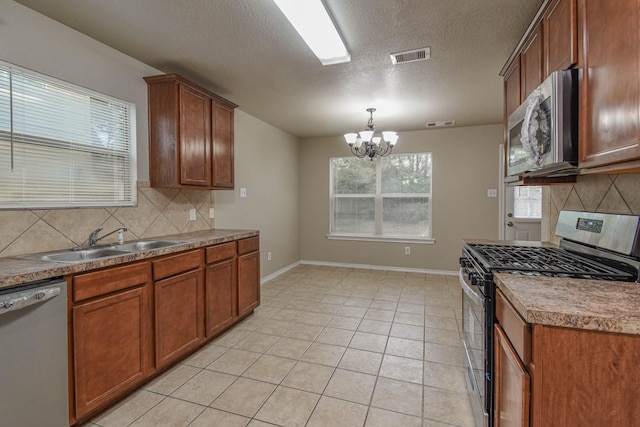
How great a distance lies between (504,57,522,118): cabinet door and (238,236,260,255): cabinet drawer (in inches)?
102

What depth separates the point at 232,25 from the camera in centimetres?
205

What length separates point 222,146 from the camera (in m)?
3.17

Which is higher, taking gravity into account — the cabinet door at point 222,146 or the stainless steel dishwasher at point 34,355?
the cabinet door at point 222,146

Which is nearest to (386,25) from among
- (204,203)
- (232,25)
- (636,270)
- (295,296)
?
(232,25)

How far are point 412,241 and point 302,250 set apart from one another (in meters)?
2.05

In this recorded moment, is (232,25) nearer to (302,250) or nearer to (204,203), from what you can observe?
(204,203)

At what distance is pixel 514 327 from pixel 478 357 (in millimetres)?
633

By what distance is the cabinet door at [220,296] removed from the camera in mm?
2578

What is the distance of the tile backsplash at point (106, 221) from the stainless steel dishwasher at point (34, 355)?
2.14ft

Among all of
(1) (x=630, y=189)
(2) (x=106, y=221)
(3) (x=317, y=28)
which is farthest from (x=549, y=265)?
(2) (x=106, y=221)

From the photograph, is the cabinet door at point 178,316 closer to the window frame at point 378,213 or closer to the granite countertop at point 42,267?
the granite countertop at point 42,267

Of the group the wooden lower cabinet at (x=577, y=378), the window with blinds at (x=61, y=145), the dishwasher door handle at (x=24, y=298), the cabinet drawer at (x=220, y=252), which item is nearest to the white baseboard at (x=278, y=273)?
the cabinet drawer at (x=220, y=252)

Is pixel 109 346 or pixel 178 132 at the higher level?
pixel 178 132

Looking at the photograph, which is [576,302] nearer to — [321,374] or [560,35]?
[560,35]
